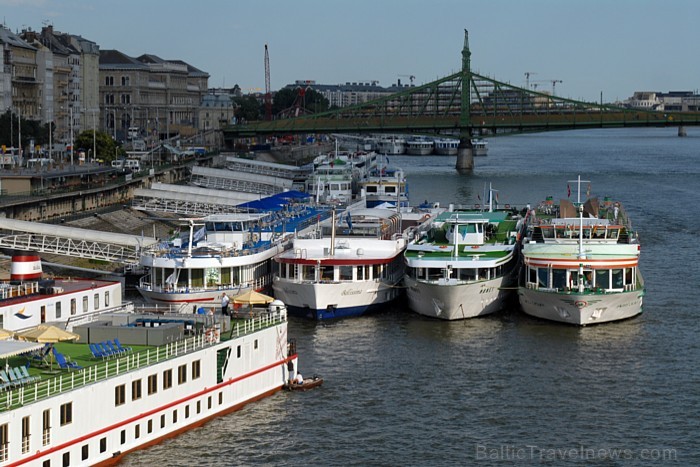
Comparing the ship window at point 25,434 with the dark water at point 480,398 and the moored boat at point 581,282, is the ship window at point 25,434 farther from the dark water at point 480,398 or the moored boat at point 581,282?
the moored boat at point 581,282

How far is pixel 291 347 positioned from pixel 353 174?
150ft

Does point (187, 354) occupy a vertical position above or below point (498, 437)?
above

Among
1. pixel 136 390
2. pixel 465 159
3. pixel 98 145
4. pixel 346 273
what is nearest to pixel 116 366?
pixel 136 390

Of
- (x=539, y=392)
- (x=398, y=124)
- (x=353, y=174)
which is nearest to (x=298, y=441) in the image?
(x=539, y=392)

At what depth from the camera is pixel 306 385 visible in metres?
32.8

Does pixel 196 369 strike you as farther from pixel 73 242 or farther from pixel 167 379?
pixel 73 242

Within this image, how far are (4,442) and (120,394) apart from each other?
3.41m

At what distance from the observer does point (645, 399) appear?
32812 millimetres

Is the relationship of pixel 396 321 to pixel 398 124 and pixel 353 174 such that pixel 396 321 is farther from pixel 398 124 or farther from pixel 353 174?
pixel 398 124

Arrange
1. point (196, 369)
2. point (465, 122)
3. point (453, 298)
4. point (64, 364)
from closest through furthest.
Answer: point (64, 364)
point (196, 369)
point (453, 298)
point (465, 122)

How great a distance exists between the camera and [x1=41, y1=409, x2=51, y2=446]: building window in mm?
24250

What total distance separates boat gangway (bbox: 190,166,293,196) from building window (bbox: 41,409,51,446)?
220 ft

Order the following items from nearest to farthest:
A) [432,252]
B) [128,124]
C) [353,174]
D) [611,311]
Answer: [611,311] < [432,252] < [353,174] < [128,124]

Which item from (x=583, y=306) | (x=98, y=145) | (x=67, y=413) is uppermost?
(x=98, y=145)
